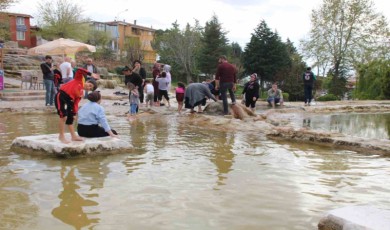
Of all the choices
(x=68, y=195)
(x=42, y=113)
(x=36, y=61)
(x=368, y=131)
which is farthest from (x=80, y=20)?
(x=68, y=195)

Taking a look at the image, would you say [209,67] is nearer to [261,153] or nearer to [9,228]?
[261,153]

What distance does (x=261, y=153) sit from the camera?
21.7 ft

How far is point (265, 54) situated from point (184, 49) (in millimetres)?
12479

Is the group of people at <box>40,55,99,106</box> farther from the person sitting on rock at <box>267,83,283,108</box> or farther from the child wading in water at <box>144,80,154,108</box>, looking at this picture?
the person sitting on rock at <box>267,83,283,108</box>

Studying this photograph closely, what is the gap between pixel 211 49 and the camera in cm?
4775

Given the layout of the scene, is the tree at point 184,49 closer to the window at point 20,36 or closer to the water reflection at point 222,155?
the window at point 20,36

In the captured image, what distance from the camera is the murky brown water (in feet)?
11.8

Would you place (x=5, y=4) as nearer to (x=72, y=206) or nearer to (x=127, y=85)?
(x=127, y=85)

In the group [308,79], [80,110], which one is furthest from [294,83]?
[80,110]

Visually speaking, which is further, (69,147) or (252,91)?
(252,91)

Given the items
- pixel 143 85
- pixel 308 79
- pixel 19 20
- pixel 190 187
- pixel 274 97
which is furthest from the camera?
pixel 19 20

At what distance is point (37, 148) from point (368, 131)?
759cm

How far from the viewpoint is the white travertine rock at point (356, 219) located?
2.86 metres

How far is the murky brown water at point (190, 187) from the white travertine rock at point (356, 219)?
11.7 inches
